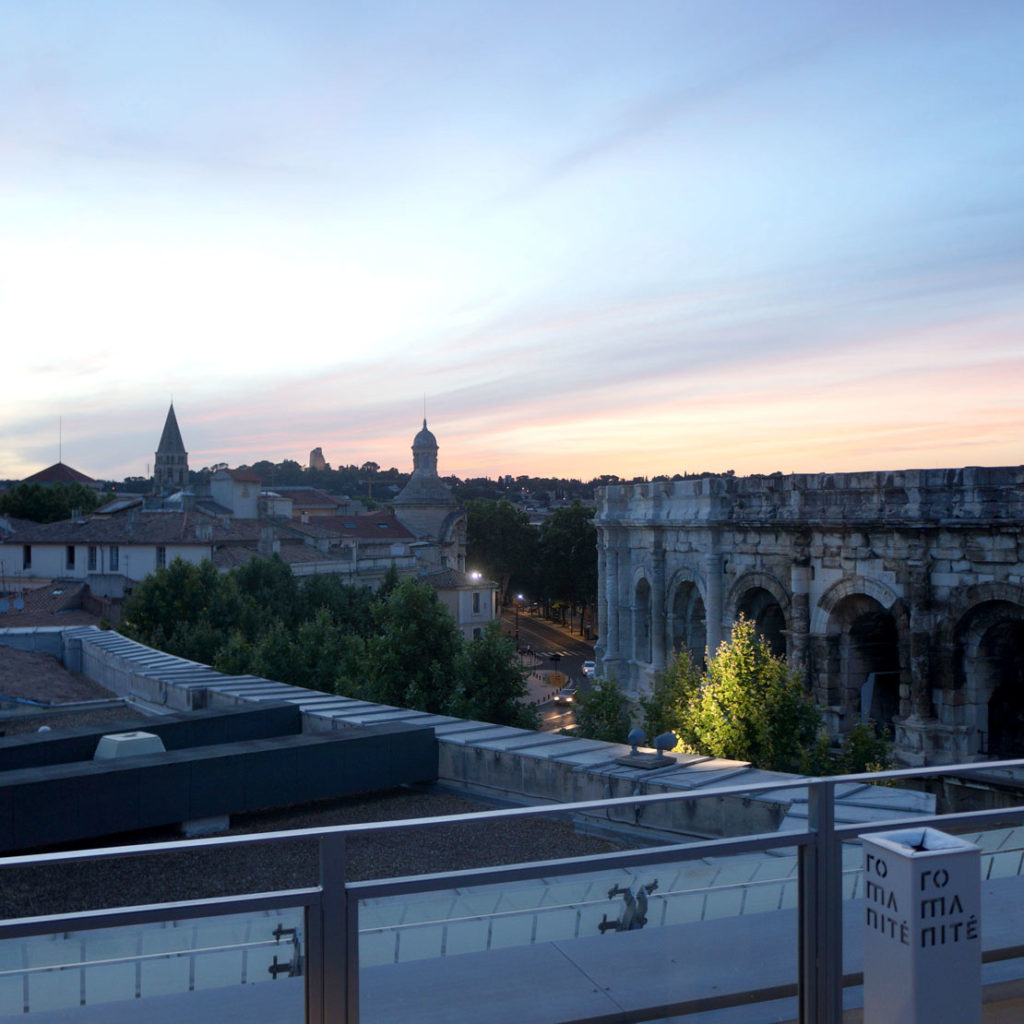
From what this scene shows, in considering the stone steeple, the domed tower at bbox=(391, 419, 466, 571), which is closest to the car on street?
the domed tower at bbox=(391, 419, 466, 571)

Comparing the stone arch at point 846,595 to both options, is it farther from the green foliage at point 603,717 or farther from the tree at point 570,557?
the tree at point 570,557

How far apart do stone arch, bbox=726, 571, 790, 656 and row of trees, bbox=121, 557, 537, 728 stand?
5652mm

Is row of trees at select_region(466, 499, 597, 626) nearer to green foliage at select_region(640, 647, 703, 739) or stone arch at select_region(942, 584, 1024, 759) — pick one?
green foliage at select_region(640, 647, 703, 739)

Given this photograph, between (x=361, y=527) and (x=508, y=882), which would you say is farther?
(x=361, y=527)

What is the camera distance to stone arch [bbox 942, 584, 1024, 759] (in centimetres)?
1952

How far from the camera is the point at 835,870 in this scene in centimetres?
388

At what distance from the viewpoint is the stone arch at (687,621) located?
28.6 metres

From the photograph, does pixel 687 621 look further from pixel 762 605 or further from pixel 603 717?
pixel 603 717

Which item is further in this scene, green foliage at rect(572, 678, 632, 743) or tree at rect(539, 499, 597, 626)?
tree at rect(539, 499, 597, 626)

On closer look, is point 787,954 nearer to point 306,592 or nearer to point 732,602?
point 732,602

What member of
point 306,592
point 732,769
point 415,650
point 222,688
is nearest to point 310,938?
point 732,769

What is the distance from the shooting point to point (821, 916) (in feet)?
12.8

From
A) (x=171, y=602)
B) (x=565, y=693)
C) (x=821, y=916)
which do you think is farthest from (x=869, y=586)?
(x=565, y=693)

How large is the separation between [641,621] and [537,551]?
49.7 m
